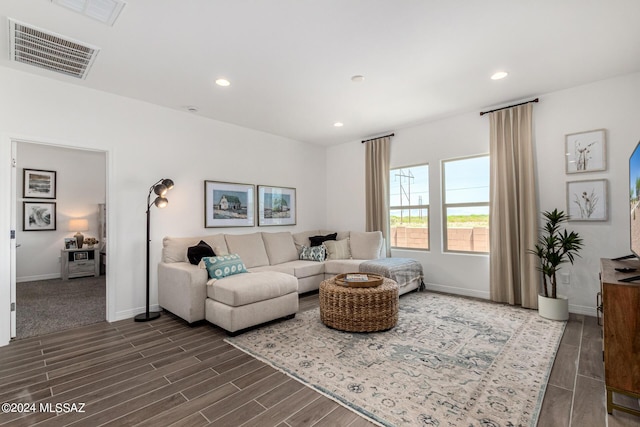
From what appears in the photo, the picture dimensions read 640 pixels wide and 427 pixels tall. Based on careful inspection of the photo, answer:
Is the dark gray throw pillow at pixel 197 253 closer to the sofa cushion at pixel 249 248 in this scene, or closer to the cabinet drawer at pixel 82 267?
the sofa cushion at pixel 249 248

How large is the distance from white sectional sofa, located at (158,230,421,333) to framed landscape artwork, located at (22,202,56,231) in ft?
13.2

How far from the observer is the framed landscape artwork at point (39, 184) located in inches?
227

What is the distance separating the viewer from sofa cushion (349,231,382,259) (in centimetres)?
505

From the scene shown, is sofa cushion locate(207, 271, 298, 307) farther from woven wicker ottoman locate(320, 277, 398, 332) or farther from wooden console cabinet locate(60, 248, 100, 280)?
wooden console cabinet locate(60, 248, 100, 280)

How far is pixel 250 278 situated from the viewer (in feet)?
11.0

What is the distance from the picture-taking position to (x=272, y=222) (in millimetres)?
5375

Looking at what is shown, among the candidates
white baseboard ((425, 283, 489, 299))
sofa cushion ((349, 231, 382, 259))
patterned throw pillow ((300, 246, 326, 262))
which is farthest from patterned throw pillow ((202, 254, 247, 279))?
white baseboard ((425, 283, 489, 299))

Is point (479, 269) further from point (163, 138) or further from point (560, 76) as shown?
point (163, 138)

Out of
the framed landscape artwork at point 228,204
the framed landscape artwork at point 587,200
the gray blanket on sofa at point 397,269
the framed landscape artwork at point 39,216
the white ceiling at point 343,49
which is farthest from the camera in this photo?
the framed landscape artwork at point 39,216

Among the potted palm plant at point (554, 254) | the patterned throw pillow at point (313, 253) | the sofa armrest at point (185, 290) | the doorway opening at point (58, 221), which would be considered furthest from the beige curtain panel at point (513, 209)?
the doorway opening at point (58, 221)

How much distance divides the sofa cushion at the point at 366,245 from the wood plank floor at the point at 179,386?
264cm

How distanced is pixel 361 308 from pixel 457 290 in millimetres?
2275

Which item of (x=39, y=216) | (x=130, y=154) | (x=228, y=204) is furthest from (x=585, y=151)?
(x=39, y=216)

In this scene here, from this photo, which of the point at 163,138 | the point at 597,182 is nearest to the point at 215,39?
the point at 163,138
